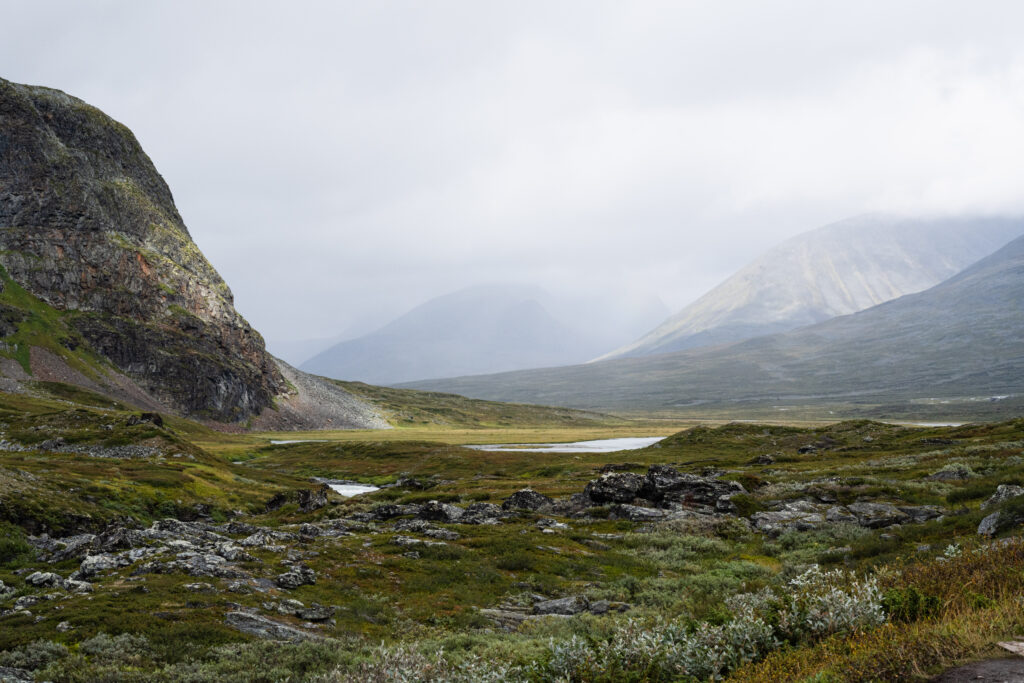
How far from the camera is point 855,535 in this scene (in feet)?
97.9

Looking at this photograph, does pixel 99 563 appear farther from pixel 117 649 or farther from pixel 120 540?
pixel 117 649

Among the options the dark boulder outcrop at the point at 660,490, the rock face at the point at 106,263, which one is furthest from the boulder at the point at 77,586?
the rock face at the point at 106,263

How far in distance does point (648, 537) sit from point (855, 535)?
11.5 m

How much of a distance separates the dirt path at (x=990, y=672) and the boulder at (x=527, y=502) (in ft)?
137

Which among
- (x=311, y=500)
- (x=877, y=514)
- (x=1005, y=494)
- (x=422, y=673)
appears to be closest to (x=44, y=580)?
(x=422, y=673)

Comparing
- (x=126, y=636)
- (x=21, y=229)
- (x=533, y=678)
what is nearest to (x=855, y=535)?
(x=533, y=678)

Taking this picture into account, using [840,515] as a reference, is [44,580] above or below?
above

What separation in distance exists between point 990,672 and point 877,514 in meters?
31.8

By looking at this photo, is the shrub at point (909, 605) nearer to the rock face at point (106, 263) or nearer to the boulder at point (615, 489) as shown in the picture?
the boulder at point (615, 489)

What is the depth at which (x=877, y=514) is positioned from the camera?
34.1 m

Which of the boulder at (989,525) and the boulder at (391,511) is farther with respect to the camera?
the boulder at (391,511)

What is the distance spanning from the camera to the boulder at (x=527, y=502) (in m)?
48.3

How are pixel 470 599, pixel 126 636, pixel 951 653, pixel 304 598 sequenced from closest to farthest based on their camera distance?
pixel 951 653 < pixel 126 636 < pixel 304 598 < pixel 470 599

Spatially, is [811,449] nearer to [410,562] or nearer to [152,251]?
[410,562]
